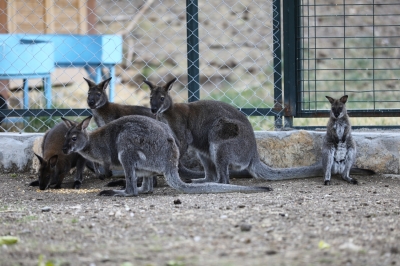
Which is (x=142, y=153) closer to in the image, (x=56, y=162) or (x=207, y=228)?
(x=56, y=162)

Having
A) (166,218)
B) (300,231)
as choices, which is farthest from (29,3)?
(300,231)

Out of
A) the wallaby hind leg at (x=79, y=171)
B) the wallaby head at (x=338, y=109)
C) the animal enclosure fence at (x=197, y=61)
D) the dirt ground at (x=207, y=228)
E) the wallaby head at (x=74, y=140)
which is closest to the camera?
the dirt ground at (x=207, y=228)

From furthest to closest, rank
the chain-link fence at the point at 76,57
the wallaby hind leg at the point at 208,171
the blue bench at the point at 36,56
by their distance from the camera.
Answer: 1. the blue bench at the point at 36,56
2. the chain-link fence at the point at 76,57
3. the wallaby hind leg at the point at 208,171

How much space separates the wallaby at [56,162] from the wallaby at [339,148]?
2.61 meters

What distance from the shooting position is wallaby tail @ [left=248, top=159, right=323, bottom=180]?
715 centimetres

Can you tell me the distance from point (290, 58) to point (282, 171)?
1.30 meters

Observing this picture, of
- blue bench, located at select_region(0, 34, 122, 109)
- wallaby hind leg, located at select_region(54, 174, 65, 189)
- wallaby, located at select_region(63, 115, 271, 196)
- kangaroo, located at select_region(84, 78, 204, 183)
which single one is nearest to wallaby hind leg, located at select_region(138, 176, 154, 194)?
wallaby, located at select_region(63, 115, 271, 196)

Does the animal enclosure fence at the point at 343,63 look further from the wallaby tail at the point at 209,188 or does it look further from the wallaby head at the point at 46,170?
the wallaby head at the point at 46,170

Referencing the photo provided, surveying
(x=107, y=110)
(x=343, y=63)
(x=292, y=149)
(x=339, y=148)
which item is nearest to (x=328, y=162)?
(x=339, y=148)

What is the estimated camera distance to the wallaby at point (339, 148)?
278 inches

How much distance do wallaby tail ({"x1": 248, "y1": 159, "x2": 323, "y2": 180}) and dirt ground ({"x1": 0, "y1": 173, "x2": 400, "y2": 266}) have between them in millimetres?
400

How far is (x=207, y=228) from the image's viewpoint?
4.62 m

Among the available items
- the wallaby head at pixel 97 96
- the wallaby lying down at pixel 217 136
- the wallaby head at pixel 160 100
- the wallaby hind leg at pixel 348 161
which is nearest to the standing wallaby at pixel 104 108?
the wallaby head at pixel 97 96

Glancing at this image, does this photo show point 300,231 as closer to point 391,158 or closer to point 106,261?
point 106,261
